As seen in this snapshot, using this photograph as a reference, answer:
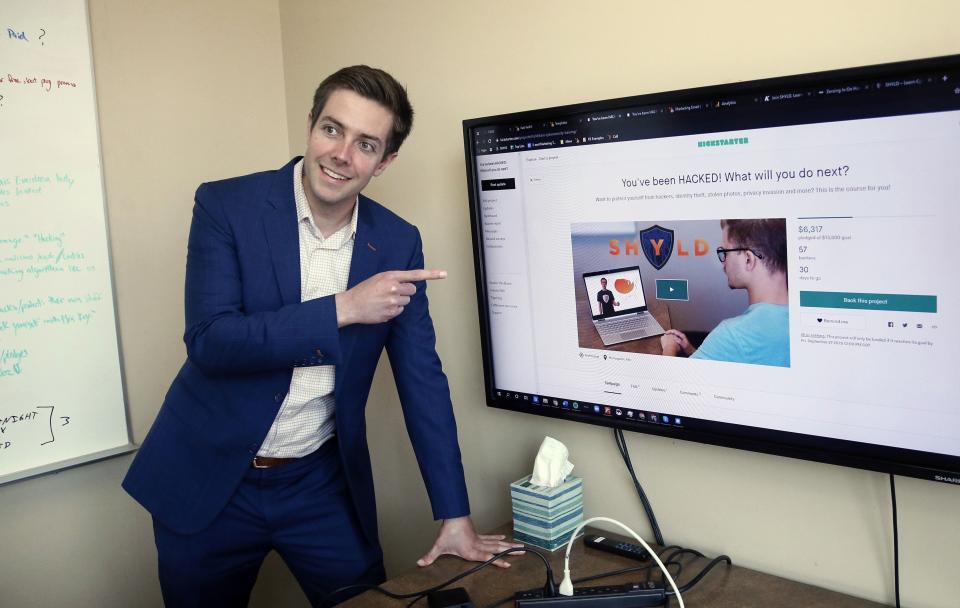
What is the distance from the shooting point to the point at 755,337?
59.2 inches

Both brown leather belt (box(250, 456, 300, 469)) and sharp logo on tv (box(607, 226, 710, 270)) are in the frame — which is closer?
sharp logo on tv (box(607, 226, 710, 270))

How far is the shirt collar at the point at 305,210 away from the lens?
188 centimetres

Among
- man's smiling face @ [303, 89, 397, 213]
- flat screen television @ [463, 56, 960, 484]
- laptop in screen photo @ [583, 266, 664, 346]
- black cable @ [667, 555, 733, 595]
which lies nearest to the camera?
flat screen television @ [463, 56, 960, 484]

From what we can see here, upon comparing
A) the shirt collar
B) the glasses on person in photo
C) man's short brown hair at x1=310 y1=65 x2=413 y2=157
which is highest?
man's short brown hair at x1=310 y1=65 x2=413 y2=157

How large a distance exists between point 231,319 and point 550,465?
798 mm

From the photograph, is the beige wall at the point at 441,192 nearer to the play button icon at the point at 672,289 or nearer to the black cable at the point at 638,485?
the black cable at the point at 638,485

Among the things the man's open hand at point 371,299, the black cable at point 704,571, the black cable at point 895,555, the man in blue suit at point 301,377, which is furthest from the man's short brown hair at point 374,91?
the black cable at point 895,555

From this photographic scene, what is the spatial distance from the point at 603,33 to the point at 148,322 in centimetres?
158

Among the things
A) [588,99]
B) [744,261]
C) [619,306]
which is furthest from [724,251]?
[588,99]

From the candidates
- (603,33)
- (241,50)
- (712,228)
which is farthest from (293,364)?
(241,50)

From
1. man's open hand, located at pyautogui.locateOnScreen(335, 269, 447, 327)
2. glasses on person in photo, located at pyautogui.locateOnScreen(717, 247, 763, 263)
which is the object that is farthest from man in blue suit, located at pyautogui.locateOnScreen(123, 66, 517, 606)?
glasses on person in photo, located at pyautogui.locateOnScreen(717, 247, 763, 263)

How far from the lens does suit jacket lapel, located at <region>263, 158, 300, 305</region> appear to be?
1.82 meters

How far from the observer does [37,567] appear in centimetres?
217

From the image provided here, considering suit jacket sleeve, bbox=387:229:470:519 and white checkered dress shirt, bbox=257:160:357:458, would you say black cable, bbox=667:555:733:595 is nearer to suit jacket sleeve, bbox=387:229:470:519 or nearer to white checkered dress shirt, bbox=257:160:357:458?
suit jacket sleeve, bbox=387:229:470:519
